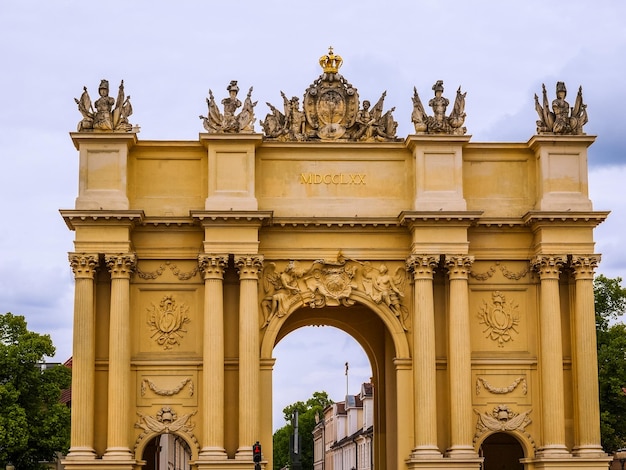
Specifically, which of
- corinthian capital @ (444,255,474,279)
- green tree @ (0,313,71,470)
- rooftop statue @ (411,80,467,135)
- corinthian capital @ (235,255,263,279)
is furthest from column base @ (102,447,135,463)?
green tree @ (0,313,71,470)

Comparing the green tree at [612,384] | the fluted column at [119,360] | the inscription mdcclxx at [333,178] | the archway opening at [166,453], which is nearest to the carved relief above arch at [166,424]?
the fluted column at [119,360]

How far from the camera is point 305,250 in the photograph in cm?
4153

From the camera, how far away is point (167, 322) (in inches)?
1622

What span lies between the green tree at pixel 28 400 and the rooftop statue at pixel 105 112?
15161 mm

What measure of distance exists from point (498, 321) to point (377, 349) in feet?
17.4

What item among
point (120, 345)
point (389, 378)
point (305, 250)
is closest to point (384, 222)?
point (305, 250)

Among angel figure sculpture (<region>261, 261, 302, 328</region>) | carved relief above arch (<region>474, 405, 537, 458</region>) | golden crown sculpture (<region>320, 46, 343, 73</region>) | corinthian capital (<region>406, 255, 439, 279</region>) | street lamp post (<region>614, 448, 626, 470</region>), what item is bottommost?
carved relief above arch (<region>474, 405, 537, 458</region>)

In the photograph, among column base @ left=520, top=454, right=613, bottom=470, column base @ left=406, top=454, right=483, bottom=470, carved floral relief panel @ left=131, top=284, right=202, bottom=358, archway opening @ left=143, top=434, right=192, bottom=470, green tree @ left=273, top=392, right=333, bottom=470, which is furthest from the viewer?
green tree @ left=273, top=392, right=333, bottom=470

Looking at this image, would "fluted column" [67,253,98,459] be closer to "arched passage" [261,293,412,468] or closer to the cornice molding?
the cornice molding

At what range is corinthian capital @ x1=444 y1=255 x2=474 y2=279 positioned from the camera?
41000 mm

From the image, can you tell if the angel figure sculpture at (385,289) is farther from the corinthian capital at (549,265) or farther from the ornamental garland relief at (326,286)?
the corinthian capital at (549,265)

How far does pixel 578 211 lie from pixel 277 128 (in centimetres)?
876

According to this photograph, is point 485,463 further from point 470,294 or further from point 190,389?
point 190,389

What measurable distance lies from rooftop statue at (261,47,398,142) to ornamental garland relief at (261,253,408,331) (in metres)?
3.57
